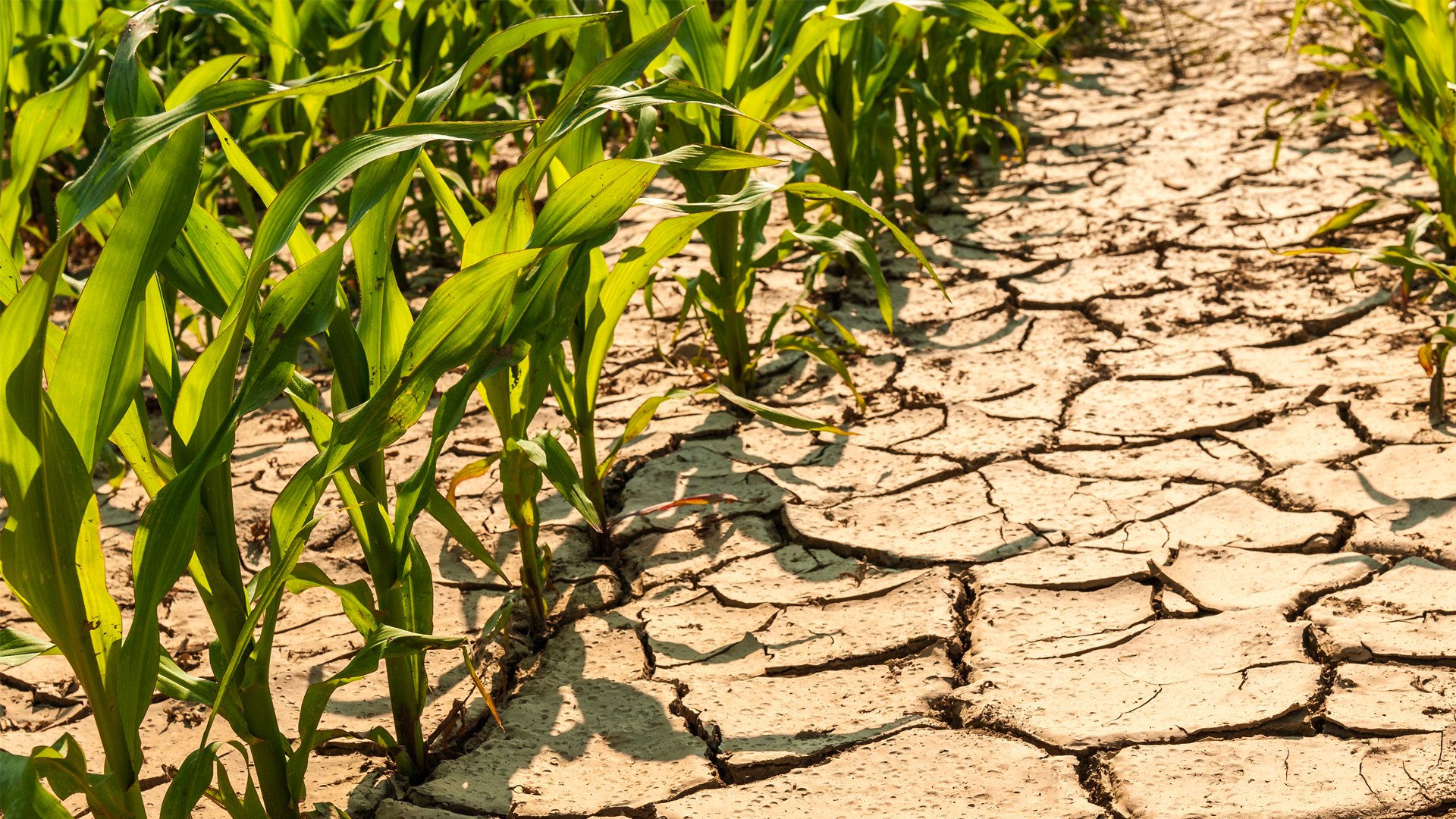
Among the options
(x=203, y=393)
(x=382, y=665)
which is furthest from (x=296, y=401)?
(x=382, y=665)

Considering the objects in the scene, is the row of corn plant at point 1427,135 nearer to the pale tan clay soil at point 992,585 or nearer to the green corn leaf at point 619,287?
the pale tan clay soil at point 992,585

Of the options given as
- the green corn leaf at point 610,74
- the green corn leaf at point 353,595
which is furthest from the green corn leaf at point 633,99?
the green corn leaf at point 353,595

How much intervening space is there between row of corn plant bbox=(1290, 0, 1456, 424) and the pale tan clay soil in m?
0.09

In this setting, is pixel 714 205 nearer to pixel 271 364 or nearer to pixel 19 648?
pixel 271 364

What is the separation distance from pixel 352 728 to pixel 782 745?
1.78 feet

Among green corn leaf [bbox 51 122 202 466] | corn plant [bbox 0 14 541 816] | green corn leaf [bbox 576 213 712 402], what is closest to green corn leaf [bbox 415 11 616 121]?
corn plant [bbox 0 14 541 816]

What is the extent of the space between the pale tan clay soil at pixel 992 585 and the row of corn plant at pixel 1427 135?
90 mm

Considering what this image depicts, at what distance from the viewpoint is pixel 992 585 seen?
1.83 meters

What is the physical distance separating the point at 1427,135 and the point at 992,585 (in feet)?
4.68

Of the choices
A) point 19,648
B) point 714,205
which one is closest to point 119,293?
point 19,648

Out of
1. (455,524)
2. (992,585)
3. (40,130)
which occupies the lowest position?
(992,585)

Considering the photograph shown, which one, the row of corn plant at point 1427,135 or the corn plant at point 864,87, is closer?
the row of corn plant at point 1427,135

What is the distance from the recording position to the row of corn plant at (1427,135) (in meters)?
2.15

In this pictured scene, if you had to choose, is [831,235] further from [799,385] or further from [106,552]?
[106,552]
